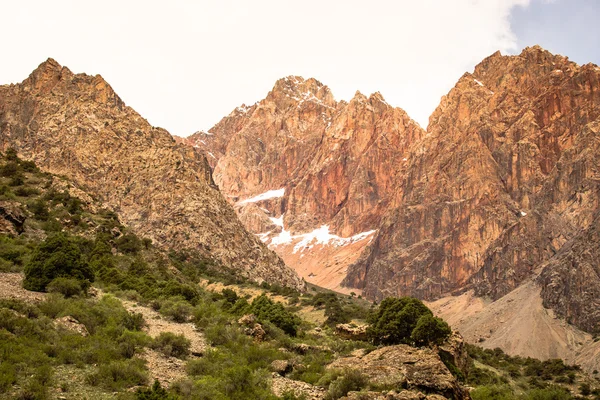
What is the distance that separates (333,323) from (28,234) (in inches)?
1108

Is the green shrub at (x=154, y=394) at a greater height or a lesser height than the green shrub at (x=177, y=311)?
lesser

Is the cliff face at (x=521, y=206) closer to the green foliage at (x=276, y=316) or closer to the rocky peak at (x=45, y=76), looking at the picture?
the rocky peak at (x=45, y=76)

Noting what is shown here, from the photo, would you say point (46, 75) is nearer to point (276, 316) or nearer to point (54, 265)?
point (54, 265)

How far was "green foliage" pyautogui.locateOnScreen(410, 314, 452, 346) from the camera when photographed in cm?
3453

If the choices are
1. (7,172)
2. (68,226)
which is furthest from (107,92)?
(68,226)

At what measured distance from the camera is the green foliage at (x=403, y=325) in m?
34.9

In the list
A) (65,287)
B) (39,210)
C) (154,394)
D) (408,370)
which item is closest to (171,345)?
(154,394)

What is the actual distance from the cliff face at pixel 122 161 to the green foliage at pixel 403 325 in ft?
152

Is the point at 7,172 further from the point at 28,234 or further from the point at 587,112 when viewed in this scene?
the point at 587,112

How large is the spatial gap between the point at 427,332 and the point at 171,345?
16.1m

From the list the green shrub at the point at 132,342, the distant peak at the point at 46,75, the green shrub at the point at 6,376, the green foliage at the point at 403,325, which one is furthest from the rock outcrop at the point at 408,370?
the distant peak at the point at 46,75

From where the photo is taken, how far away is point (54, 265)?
3139 centimetres

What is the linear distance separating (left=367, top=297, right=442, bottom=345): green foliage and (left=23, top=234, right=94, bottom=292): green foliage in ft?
59.3

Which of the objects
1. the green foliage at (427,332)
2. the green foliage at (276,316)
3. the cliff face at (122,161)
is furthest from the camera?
the cliff face at (122,161)
